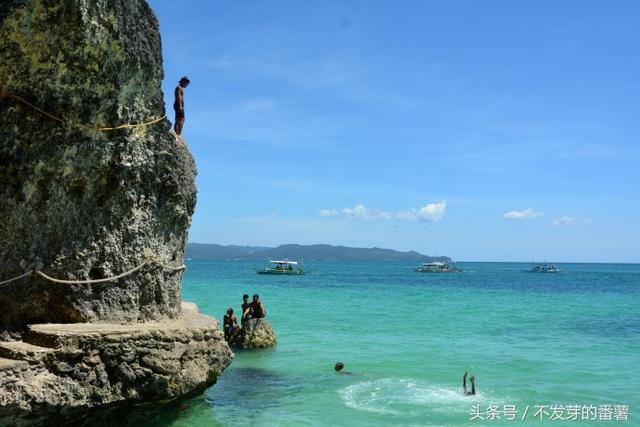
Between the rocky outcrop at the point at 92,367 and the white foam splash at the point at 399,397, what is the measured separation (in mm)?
4020

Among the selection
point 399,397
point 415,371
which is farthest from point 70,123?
point 415,371

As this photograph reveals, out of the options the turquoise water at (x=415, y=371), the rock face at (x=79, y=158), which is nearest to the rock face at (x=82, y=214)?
the rock face at (x=79, y=158)

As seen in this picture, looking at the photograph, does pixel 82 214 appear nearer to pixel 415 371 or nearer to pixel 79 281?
pixel 79 281

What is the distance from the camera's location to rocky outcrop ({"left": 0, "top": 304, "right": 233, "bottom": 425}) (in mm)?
6191

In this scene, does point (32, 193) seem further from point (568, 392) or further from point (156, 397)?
point (568, 392)

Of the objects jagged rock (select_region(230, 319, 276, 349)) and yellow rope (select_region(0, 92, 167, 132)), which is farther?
jagged rock (select_region(230, 319, 276, 349))

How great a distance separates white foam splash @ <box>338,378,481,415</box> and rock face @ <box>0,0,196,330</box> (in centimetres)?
482

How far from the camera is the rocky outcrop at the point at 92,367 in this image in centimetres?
619

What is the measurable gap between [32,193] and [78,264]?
1054mm

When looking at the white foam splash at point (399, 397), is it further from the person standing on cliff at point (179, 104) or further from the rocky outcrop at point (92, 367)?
the person standing on cliff at point (179, 104)

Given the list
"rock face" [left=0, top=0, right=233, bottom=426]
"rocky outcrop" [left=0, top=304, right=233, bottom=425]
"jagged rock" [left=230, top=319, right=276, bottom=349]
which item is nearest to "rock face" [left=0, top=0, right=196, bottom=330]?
"rock face" [left=0, top=0, right=233, bottom=426]

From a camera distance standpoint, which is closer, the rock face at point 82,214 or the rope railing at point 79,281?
the rock face at point 82,214

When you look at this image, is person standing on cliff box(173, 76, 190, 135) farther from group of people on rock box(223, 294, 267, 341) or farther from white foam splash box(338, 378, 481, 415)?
group of people on rock box(223, 294, 267, 341)

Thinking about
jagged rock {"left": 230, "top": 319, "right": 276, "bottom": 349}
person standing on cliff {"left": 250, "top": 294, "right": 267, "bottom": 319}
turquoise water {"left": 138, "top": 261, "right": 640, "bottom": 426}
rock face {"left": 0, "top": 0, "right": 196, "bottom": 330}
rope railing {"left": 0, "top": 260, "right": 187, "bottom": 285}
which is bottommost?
turquoise water {"left": 138, "top": 261, "right": 640, "bottom": 426}
